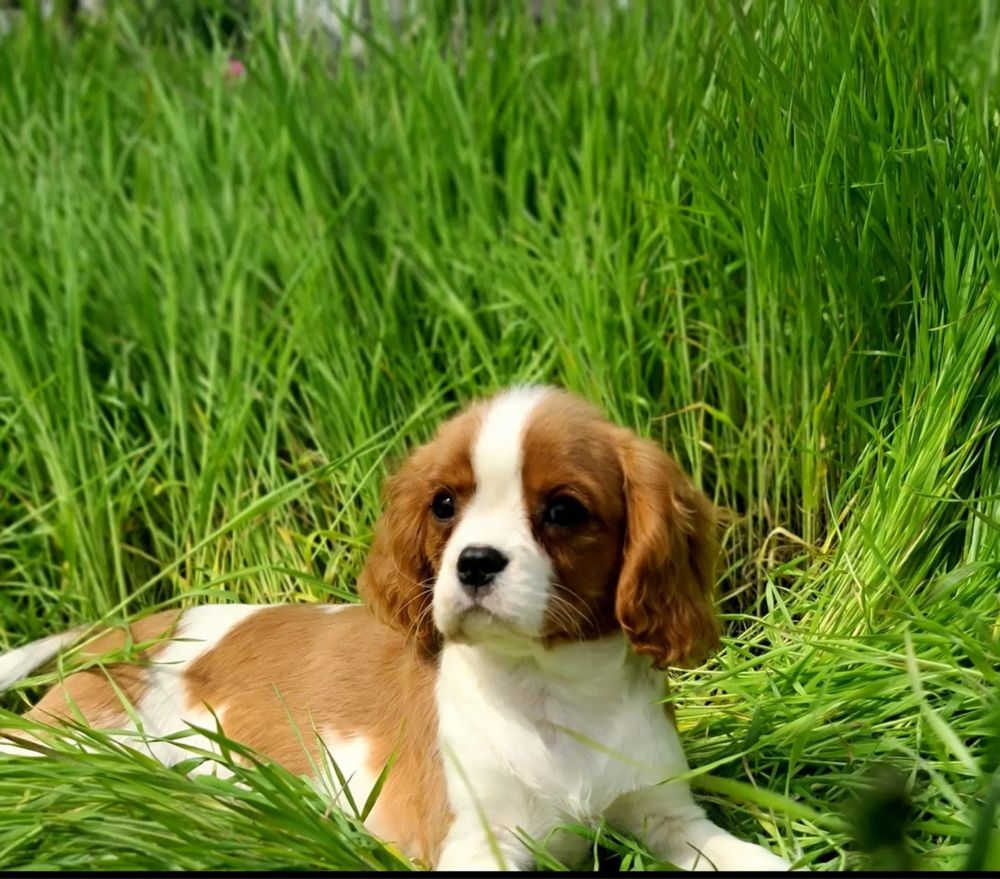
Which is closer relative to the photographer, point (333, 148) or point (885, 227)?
point (885, 227)

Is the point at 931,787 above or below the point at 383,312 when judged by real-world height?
below

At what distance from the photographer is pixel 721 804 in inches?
127

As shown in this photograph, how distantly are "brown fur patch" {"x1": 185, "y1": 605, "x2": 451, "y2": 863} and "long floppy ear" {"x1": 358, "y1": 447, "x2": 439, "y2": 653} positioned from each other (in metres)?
0.08

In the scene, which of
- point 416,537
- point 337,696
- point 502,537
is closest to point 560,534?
point 502,537

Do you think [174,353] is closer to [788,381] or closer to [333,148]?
[333,148]

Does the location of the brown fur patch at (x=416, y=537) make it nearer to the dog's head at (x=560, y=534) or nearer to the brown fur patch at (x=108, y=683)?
the dog's head at (x=560, y=534)

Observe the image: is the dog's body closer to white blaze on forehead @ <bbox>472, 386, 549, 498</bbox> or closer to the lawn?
white blaze on forehead @ <bbox>472, 386, 549, 498</bbox>

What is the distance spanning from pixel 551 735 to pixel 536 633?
324 millimetres

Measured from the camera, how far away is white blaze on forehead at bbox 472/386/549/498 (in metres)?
2.93

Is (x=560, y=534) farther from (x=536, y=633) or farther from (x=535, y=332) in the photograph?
(x=535, y=332)

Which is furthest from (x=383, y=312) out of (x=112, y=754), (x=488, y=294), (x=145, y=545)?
(x=112, y=754)

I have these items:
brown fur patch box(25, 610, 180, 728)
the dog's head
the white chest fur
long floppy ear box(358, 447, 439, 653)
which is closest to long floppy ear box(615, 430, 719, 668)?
the dog's head

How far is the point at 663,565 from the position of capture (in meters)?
2.97

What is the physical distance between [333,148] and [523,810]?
314 cm
